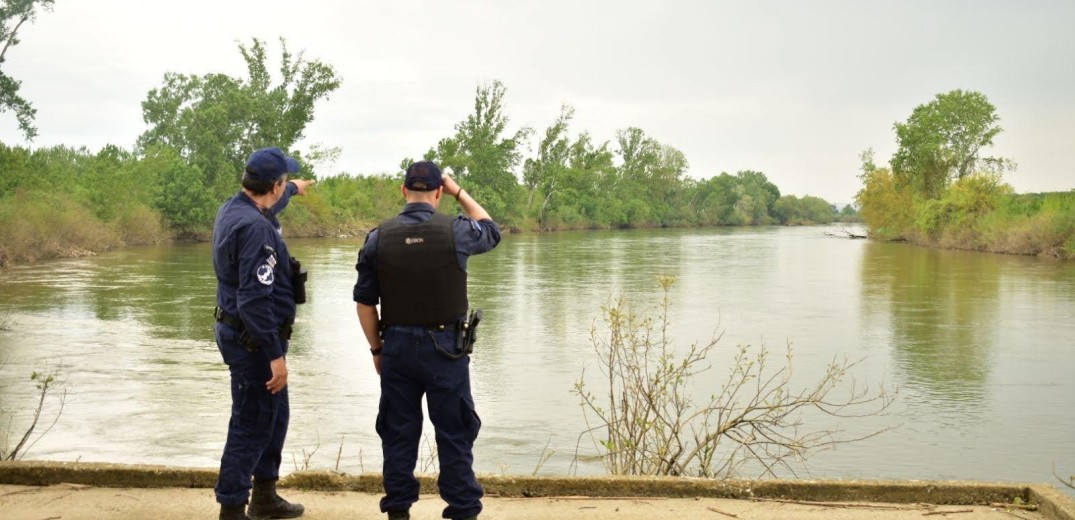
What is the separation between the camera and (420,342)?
4.34m

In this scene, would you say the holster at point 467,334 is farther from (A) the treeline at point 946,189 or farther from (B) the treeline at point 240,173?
(A) the treeline at point 946,189

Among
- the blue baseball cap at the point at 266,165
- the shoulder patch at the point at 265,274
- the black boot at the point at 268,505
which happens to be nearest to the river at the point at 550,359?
the black boot at the point at 268,505

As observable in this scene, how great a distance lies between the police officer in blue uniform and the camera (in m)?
4.37

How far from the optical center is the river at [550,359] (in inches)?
349

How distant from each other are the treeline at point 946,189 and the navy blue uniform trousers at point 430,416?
42848 mm

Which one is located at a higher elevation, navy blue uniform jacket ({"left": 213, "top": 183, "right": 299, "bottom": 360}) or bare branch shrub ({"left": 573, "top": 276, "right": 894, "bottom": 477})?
navy blue uniform jacket ({"left": 213, "top": 183, "right": 299, "bottom": 360})

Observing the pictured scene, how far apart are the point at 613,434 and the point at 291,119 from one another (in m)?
54.9

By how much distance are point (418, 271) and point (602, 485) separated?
1.44 metres

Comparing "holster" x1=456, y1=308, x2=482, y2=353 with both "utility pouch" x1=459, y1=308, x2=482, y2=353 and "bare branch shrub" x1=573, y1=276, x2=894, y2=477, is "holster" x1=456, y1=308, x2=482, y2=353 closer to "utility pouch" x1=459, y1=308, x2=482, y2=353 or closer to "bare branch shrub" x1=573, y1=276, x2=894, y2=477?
"utility pouch" x1=459, y1=308, x2=482, y2=353

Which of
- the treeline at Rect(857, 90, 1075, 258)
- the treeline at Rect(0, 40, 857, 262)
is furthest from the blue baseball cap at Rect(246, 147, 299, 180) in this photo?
the treeline at Rect(857, 90, 1075, 258)

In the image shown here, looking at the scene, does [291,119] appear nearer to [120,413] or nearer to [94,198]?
[94,198]

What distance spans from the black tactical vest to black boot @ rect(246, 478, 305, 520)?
976 millimetres

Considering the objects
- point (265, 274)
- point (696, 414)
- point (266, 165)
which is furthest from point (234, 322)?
point (696, 414)

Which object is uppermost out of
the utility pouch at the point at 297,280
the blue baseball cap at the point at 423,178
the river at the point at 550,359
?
the blue baseball cap at the point at 423,178
